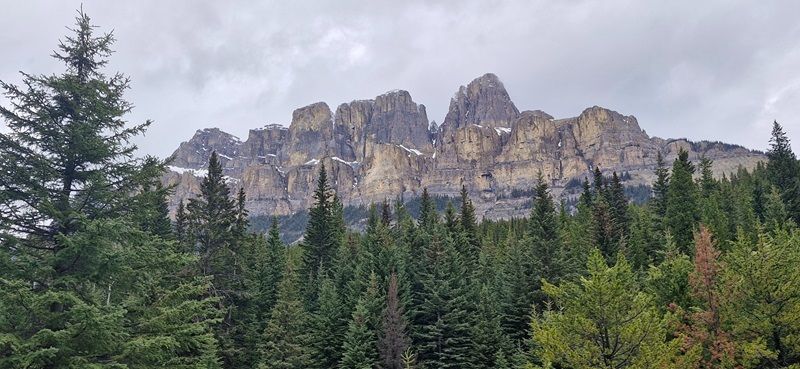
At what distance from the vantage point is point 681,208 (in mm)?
42844

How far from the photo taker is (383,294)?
32906mm

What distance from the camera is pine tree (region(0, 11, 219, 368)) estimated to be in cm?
1046

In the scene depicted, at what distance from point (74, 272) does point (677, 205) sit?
4397 cm

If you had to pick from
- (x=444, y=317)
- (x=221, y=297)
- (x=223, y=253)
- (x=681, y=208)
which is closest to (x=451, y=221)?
(x=444, y=317)

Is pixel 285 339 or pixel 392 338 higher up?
pixel 285 339

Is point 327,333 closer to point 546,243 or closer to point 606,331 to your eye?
point 546,243

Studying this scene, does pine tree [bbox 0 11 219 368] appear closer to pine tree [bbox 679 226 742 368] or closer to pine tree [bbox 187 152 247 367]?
pine tree [bbox 679 226 742 368]

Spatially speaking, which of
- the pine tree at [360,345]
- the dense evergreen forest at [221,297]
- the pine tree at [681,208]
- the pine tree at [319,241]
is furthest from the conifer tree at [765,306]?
the pine tree at [319,241]

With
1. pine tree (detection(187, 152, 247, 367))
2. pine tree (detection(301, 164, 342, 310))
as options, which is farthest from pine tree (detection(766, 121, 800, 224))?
pine tree (detection(187, 152, 247, 367))

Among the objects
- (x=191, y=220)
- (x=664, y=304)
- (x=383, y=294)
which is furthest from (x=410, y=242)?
(x=664, y=304)

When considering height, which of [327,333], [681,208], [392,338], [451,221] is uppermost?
[681,208]

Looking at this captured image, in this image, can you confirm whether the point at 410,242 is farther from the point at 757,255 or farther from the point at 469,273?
the point at 757,255

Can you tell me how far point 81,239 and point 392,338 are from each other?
64.6 ft

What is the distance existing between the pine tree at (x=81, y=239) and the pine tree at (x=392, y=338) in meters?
16.4
